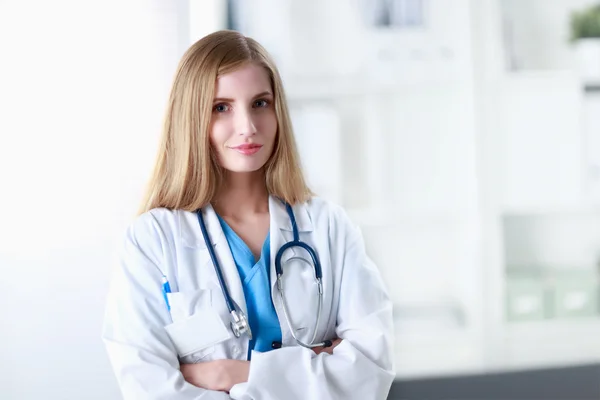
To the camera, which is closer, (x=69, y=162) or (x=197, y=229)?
(x=197, y=229)

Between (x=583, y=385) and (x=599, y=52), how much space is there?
1122 millimetres

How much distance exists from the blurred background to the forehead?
2.08 ft

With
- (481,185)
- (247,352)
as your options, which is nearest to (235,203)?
(247,352)

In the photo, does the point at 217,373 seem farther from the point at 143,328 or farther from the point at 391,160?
the point at 391,160

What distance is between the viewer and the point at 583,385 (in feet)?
6.96

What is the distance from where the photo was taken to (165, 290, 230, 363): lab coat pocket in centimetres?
121

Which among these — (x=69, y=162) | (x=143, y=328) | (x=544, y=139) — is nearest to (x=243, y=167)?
(x=143, y=328)

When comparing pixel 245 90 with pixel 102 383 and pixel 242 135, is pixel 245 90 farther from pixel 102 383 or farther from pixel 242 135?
pixel 102 383

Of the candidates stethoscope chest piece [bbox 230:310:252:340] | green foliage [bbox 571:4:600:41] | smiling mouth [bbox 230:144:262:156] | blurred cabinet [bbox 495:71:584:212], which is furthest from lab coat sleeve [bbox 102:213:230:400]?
green foliage [bbox 571:4:600:41]

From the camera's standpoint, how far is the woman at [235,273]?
1.20m

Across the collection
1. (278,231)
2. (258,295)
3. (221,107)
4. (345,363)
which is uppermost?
(221,107)

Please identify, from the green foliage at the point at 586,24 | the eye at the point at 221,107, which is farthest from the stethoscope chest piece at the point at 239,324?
the green foliage at the point at 586,24

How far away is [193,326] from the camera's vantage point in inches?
47.6

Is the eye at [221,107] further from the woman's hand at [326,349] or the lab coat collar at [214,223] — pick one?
the woman's hand at [326,349]
